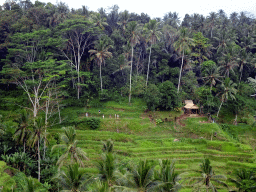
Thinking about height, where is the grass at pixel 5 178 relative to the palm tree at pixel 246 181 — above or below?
below

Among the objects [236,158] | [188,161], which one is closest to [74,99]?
[188,161]

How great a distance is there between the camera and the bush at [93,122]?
3672 cm

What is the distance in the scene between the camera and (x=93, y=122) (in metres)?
36.8

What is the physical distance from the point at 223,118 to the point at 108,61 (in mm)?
29441

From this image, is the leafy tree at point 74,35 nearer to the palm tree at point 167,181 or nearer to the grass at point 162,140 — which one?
the grass at point 162,140

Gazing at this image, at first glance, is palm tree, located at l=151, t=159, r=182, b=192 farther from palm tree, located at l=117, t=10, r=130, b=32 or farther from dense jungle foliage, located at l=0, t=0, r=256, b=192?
palm tree, located at l=117, t=10, r=130, b=32

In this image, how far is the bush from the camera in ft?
120

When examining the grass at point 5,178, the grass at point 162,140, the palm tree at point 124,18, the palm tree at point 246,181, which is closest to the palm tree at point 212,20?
the palm tree at point 124,18

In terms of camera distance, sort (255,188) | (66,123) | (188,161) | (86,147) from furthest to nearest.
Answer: (66,123)
(86,147)
(188,161)
(255,188)

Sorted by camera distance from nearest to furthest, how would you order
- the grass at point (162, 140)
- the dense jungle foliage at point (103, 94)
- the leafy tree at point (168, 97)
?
the dense jungle foliage at point (103, 94) < the grass at point (162, 140) < the leafy tree at point (168, 97)

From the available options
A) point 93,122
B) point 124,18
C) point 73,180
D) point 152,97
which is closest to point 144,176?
point 73,180

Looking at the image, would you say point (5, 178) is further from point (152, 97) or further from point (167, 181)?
point (152, 97)

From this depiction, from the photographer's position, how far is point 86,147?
31.8m

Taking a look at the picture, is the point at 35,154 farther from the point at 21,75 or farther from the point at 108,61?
the point at 108,61
